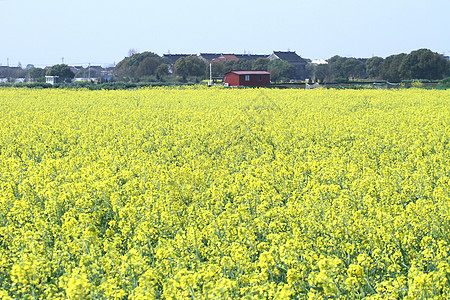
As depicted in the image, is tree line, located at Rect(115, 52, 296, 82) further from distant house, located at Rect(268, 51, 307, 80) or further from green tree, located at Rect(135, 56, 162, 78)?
distant house, located at Rect(268, 51, 307, 80)

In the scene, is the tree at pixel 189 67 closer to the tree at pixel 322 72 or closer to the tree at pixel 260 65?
the tree at pixel 260 65

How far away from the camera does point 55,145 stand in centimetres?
1530

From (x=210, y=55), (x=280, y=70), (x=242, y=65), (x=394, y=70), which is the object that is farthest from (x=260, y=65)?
(x=210, y=55)

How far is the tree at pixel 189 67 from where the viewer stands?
8106cm

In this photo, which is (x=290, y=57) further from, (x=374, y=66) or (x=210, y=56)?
(x=374, y=66)

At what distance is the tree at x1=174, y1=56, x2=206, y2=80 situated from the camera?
81.1 metres

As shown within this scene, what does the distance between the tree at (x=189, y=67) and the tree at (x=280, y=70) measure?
546 inches

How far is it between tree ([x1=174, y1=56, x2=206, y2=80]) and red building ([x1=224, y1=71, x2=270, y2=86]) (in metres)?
18.6

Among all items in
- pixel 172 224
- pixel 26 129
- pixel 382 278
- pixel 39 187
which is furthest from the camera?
pixel 26 129

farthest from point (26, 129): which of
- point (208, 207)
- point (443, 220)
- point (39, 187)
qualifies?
point (443, 220)

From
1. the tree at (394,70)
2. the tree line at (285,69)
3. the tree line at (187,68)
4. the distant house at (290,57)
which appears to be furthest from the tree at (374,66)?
the distant house at (290,57)

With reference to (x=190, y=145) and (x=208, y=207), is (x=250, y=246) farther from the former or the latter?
(x=190, y=145)

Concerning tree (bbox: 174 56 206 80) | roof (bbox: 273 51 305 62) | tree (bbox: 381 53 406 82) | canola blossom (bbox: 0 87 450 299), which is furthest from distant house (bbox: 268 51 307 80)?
canola blossom (bbox: 0 87 450 299)

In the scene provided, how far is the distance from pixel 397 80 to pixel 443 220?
253ft
